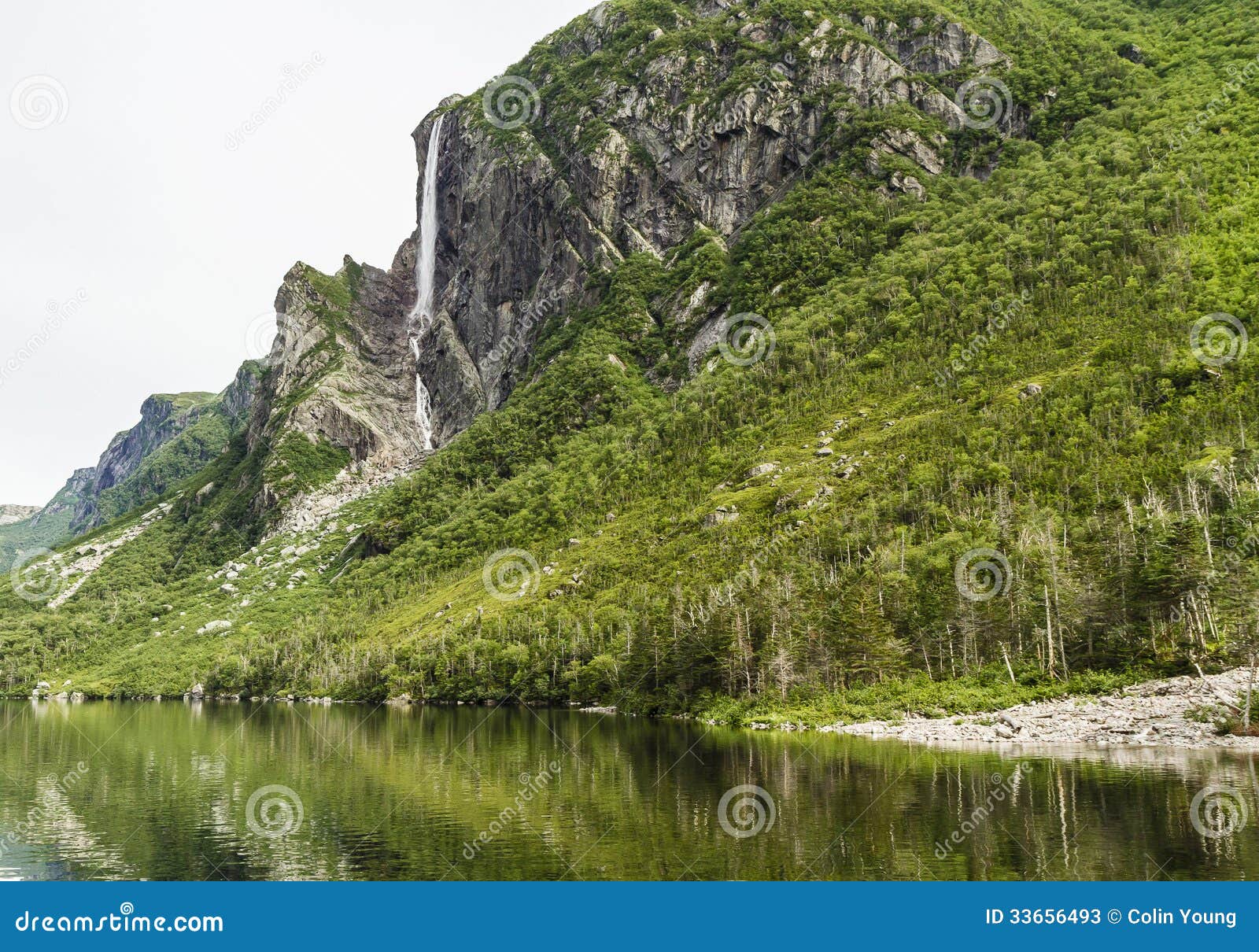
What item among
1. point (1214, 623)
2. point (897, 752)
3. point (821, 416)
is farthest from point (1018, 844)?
point (821, 416)

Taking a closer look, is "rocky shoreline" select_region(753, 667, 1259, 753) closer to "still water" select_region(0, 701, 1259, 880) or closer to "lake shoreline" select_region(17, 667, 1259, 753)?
"lake shoreline" select_region(17, 667, 1259, 753)

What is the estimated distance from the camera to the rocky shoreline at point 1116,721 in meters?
54.9

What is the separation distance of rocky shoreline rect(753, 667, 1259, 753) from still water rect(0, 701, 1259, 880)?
17.9 feet

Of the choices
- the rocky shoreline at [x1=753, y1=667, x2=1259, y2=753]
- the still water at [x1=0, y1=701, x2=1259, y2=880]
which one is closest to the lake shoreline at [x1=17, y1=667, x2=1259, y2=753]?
the rocky shoreline at [x1=753, y1=667, x2=1259, y2=753]

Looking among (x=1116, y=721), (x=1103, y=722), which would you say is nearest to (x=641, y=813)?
(x=1103, y=722)

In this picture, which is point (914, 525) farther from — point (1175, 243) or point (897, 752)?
point (1175, 243)

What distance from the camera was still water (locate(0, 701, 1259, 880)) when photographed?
2864 centimetres

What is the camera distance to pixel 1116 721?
198 ft

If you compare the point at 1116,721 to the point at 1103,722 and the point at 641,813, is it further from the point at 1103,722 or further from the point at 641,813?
the point at 641,813

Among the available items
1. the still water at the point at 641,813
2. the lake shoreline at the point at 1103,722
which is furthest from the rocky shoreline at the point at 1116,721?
the still water at the point at 641,813

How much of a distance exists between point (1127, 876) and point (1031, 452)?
363ft

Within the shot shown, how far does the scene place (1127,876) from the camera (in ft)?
81.5

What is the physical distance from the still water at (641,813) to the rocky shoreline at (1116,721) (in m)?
5.47

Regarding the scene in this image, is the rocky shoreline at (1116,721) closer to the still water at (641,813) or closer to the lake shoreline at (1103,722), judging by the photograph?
the lake shoreline at (1103,722)
